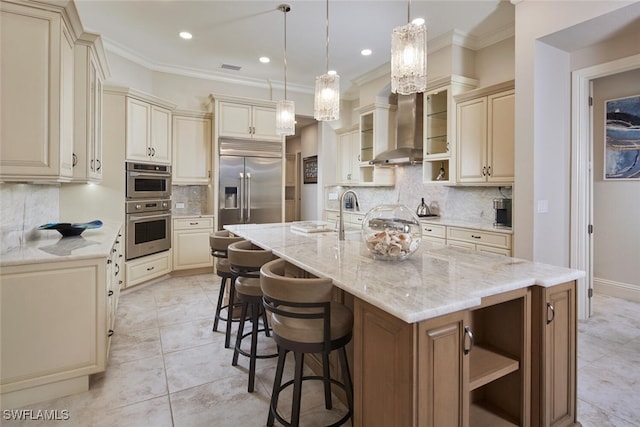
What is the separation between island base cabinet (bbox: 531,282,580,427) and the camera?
1.58 meters

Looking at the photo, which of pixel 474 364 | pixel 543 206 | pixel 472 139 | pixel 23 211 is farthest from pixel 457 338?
pixel 23 211

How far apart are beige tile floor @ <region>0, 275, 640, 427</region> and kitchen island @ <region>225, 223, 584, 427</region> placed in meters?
0.59

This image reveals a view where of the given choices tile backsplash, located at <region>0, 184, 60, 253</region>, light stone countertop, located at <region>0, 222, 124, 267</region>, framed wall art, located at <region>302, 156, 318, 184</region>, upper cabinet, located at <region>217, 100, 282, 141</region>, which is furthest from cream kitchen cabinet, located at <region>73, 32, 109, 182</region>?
framed wall art, located at <region>302, 156, 318, 184</region>

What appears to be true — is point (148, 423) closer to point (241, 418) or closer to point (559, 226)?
point (241, 418)

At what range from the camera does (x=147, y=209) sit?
4.48 m

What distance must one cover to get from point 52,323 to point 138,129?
9.80 ft

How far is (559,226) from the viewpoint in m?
3.24

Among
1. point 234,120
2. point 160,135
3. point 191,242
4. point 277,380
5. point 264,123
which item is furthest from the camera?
point 264,123

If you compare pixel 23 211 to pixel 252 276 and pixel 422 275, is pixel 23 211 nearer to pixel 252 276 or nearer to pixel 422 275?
pixel 252 276

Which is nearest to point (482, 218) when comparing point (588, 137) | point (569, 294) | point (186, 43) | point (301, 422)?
point (588, 137)

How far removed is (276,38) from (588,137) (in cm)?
356

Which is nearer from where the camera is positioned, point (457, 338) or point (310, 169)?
point (457, 338)

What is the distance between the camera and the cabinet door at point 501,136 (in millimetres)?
3439

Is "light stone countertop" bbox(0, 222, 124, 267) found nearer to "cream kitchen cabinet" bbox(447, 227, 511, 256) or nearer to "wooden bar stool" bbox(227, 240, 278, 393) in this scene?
"wooden bar stool" bbox(227, 240, 278, 393)
